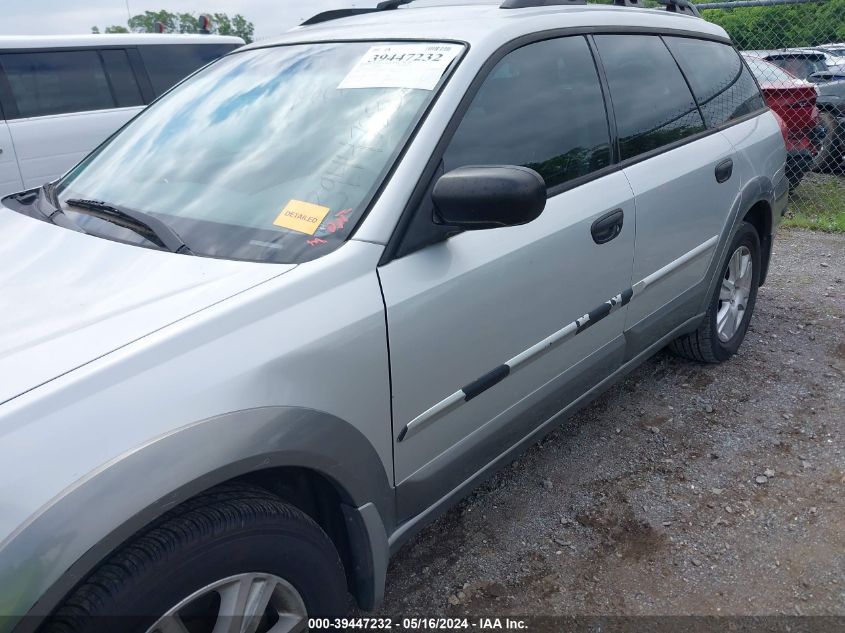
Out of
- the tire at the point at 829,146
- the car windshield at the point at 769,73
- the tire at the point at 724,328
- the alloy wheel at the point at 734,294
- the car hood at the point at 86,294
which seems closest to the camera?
the car hood at the point at 86,294

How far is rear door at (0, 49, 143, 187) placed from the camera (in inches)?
229

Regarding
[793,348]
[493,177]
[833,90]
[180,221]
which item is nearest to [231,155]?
[180,221]

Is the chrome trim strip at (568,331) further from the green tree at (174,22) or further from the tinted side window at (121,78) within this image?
the green tree at (174,22)

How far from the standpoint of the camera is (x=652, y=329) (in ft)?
9.65

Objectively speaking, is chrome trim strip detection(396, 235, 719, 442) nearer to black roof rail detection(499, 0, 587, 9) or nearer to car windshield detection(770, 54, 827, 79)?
black roof rail detection(499, 0, 587, 9)

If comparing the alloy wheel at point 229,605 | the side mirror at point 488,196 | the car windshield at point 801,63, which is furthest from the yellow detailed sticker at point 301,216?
the car windshield at point 801,63

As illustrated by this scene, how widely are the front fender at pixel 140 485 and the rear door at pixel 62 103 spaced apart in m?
5.22

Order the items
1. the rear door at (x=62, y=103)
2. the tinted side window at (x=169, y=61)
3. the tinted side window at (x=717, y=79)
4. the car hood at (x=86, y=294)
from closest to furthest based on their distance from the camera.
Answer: the car hood at (x=86, y=294), the tinted side window at (x=717, y=79), the rear door at (x=62, y=103), the tinted side window at (x=169, y=61)

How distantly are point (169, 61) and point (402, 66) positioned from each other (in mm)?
5326

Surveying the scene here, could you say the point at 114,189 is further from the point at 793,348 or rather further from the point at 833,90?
the point at 833,90

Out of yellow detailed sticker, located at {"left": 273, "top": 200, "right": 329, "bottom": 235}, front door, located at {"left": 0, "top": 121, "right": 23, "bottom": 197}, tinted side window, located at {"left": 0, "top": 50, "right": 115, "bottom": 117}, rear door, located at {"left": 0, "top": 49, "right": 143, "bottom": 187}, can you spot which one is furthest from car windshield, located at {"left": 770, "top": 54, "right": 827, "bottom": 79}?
yellow detailed sticker, located at {"left": 273, "top": 200, "right": 329, "bottom": 235}

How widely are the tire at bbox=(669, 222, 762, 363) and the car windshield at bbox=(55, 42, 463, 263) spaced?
6.55 ft

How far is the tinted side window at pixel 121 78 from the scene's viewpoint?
6.31 meters

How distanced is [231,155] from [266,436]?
973 millimetres
